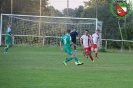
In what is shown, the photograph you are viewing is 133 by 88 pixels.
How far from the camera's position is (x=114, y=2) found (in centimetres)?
5266

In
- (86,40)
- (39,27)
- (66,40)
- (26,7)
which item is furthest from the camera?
(26,7)

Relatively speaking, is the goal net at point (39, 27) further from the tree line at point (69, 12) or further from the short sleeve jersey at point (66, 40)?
the short sleeve jersey at point (66, 40)

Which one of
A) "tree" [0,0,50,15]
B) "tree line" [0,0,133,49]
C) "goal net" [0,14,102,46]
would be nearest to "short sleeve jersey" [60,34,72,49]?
"goal net" [0,14,102,46]

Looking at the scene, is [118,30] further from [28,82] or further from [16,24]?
[28,82]

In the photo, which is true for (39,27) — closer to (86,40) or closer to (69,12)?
(69,12)

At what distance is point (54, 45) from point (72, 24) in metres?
2.98

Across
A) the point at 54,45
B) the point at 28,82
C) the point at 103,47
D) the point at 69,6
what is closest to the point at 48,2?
the point at 69,6

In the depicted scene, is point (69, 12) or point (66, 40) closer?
point (66, 40)

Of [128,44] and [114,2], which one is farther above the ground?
[114,2]

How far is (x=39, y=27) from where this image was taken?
47531 millimetres

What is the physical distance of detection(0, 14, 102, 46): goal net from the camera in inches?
1815

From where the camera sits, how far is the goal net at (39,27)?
1815 inches

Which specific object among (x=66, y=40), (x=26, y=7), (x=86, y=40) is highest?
(x=26, y=7)

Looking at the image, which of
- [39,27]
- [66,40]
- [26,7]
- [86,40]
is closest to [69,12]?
[39,27]
